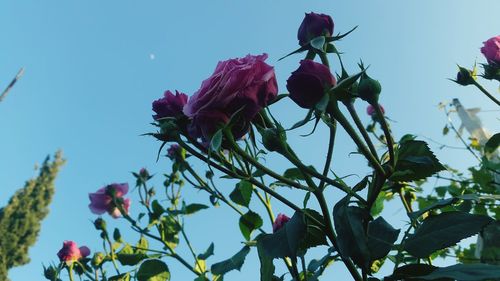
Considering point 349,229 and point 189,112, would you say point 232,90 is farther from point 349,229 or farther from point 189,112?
point 349,229

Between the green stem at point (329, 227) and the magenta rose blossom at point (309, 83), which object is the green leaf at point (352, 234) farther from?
the magenta rose blossom at point (309, 83)

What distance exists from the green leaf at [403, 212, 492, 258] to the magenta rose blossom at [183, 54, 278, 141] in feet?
1.00

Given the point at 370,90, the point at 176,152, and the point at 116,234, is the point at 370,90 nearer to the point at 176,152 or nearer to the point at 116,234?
the point at 176,152

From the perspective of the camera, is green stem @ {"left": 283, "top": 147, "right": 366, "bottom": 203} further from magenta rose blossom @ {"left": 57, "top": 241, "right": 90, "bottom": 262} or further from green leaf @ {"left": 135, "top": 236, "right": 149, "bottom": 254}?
magenta rose blossom @ {"left": 57, "top": 241, "right": 90, "bottom": 262}

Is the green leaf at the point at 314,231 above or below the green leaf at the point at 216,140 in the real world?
below

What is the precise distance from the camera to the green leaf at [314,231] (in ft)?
2.37

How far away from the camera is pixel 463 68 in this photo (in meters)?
1.20

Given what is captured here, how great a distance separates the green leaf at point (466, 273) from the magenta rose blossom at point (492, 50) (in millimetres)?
745

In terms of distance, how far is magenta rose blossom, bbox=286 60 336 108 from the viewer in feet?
2.14

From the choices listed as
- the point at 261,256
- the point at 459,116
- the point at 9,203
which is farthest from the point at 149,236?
the point at 9,203

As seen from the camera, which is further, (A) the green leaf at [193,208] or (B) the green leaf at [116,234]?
(B) the green leaf at [116,234]

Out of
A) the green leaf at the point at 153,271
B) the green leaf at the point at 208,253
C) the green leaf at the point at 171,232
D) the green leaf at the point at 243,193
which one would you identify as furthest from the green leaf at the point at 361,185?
the green leaf at the point at 171,232

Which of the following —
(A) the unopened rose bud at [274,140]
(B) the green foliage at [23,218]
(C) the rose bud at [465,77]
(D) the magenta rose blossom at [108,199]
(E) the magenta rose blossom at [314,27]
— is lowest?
(A) the unopened rose bud at [274,140]

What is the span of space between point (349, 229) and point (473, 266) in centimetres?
17
